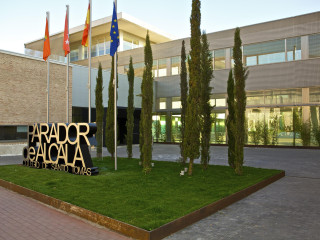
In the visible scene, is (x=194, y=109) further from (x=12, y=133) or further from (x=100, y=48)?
(x=100, y=48)

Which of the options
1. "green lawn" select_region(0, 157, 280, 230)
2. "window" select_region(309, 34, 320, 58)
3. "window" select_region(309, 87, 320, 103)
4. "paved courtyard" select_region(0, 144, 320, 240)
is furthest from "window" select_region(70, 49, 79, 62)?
"paved courtyard" select_region(0, 144, 320, 240)

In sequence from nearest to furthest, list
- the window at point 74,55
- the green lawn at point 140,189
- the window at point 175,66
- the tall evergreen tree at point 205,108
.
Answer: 1. the green lawn at point 140,189
2. the tall evergreen tree at point 205,108
3. the window at point 175,66
4. the window at point 74,55

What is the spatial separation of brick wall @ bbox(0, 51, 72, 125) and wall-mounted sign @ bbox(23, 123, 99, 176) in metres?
7.13

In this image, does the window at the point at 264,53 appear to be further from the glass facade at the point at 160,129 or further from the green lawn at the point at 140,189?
the green lawn at the point at 140,189

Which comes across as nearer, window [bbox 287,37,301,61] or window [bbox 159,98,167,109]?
window [bbox 287,37,301,61]

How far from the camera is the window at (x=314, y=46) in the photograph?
21.8 metres

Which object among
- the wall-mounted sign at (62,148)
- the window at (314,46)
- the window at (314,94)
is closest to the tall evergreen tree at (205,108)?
the wall-mounted sign at (62,148)

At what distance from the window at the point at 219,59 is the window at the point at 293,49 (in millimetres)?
5813

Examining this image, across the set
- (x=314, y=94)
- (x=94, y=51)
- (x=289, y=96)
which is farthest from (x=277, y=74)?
(x=94, y=51)

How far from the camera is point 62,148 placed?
1074 cm

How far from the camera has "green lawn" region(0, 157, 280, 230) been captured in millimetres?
5664

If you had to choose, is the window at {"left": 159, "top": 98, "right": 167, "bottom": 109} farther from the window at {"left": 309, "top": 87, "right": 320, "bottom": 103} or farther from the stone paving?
the stone paving

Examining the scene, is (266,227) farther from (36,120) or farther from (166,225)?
(36,120)

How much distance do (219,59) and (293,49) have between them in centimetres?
666
